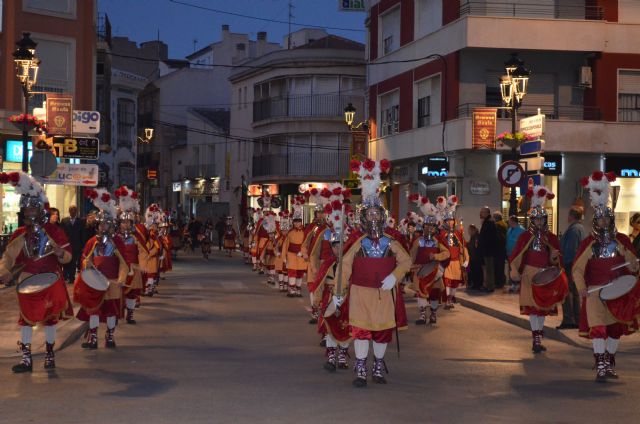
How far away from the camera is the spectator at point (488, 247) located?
24.7 meters

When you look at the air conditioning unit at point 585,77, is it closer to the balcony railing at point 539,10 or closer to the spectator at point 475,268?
the balcony railing at point 539,10

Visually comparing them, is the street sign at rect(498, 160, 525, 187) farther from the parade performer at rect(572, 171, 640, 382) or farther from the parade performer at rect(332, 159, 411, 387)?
the parade performer at rect(332, 159, 411, 387)

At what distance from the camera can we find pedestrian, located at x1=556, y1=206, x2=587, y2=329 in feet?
50.2

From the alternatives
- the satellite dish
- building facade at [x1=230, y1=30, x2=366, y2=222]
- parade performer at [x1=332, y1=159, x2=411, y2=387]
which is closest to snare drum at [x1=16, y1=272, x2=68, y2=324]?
parade performer at [x1=332, y1=159, x2=411, y2=387]

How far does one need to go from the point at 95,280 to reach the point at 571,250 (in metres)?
7.15

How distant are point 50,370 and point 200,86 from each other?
67.4 meters

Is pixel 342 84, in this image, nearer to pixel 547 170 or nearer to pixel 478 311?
pixel 547 170

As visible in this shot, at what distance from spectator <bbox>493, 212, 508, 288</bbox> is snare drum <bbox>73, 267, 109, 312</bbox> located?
13304 millimetres

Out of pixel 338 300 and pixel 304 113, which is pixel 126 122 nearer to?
pixel 304 113

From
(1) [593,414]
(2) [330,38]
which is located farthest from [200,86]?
(1) [593,414]

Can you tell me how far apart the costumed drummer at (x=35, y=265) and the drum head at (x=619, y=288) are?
6.06 meters

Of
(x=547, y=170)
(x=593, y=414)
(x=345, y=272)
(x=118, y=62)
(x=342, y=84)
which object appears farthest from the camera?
(x=118, y=62)

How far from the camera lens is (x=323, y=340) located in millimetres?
14328

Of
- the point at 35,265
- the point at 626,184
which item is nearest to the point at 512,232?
the point at 626,184
